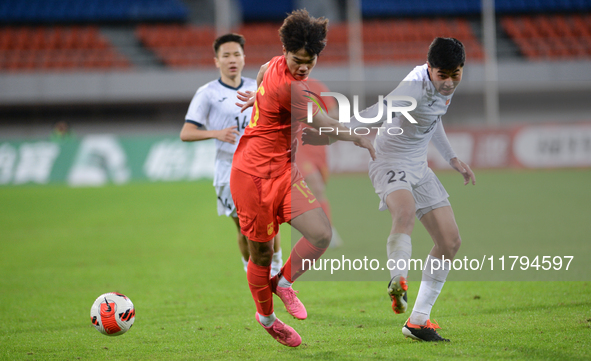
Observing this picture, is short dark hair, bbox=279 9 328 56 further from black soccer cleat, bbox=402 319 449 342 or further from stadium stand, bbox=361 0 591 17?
stadium stand, bbox=361 0 591 17

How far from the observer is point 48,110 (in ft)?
83.0

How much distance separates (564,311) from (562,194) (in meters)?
8.68

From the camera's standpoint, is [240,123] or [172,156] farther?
[172,156]

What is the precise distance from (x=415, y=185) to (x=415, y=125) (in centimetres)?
42

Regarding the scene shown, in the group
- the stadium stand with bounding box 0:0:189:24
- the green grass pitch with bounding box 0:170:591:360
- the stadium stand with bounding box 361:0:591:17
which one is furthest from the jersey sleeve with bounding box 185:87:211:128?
the stadium stand with bounding box 0:0:189:24

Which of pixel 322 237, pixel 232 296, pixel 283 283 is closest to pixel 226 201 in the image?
pixel 232 296

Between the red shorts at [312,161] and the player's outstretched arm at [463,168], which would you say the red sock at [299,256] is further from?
the red shorts at [312,161]

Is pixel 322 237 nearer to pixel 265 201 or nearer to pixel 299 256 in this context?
pixel 299 256

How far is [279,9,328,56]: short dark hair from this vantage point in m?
3.33

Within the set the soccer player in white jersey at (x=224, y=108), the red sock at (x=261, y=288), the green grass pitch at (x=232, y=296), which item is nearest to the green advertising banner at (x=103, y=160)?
the green grass pitch at (x=232, y=296)

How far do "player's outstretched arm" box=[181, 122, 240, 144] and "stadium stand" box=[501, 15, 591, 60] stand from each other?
905 inches

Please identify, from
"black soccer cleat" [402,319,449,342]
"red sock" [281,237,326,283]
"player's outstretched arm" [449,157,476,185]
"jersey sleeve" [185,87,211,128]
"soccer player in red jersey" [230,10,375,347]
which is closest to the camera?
"soccer player in red jersey" [230,10,375,347]

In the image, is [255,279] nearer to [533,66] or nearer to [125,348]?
[125,348]

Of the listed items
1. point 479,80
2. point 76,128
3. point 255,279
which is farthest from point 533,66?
point 255,279
